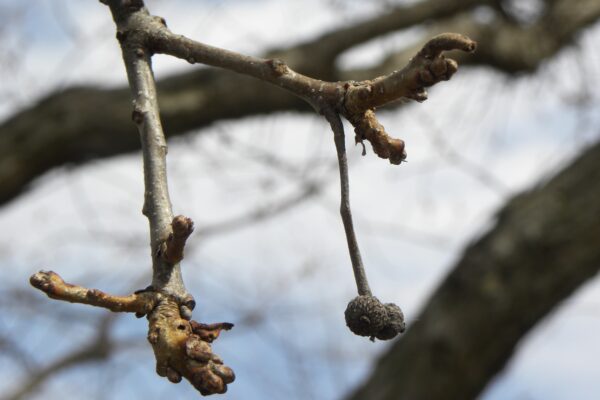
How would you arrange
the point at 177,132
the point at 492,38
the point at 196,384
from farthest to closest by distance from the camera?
→ the point at 492,38, the point at 177,132, the point at 196,384

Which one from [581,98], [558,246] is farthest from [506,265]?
[581,98]

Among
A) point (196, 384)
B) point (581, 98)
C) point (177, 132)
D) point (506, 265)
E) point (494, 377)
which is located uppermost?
point (581, 98)

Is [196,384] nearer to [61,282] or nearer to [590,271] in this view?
[61,282]

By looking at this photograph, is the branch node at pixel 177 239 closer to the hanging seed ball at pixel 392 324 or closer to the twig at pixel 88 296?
the twig at pixel 88 296

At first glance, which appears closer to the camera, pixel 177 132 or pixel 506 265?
pixel 506 265

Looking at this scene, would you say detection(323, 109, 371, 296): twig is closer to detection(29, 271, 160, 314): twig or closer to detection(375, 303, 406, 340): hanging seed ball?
detection(375, 303, 406, 340): hanging seed ball

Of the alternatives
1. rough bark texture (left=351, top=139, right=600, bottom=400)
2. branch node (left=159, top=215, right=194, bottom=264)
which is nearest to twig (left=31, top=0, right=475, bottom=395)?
branch node (left=159, top=215, right=194, bottom=264)

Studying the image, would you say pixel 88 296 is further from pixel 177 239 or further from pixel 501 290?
pixel 501 290

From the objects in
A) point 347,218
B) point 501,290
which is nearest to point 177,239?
point 347,218
